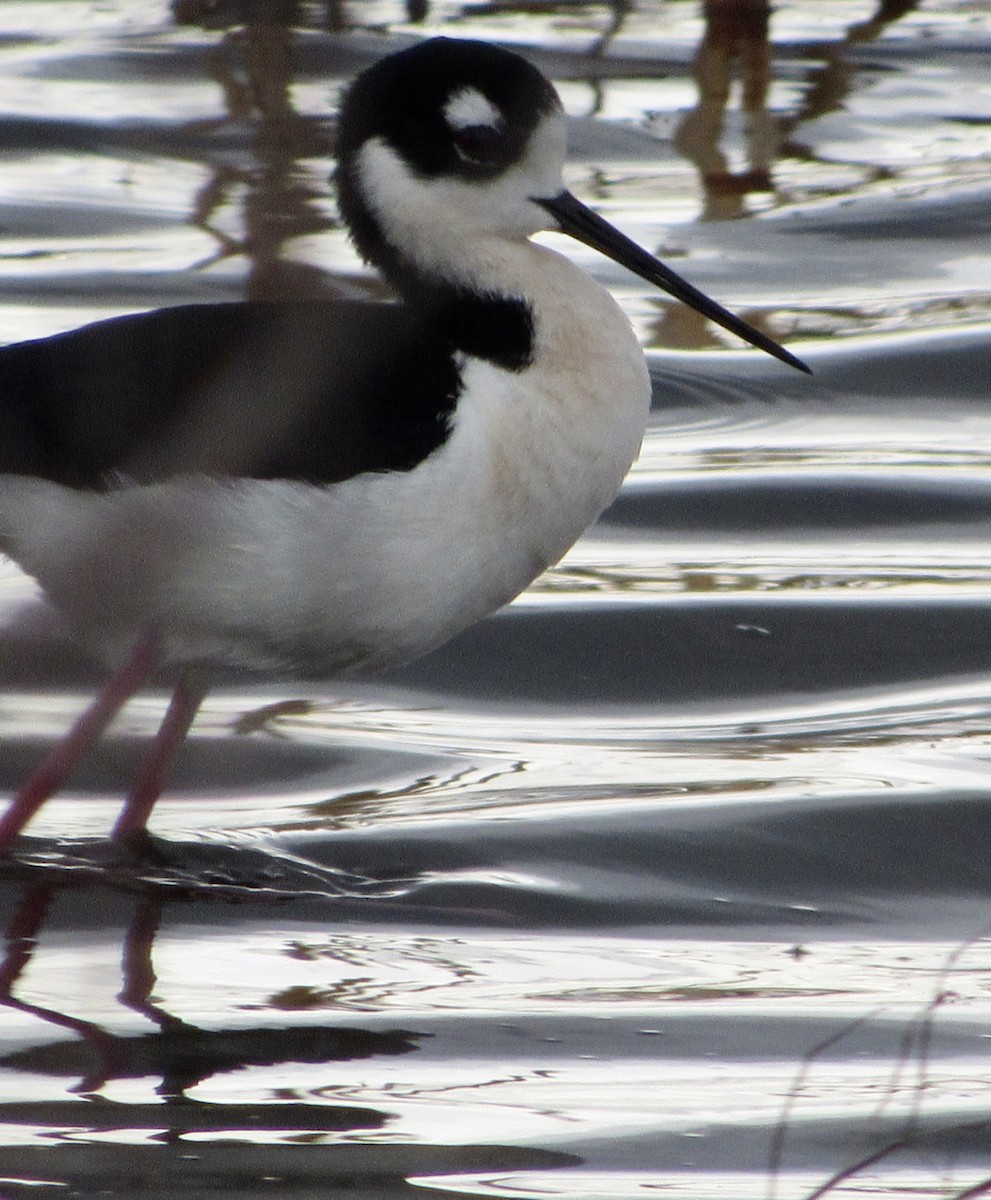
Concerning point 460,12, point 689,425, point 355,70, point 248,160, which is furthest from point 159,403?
point 460,12

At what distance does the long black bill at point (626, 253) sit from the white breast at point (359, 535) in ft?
0.94

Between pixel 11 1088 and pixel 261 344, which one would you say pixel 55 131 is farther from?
pixel 11 1088

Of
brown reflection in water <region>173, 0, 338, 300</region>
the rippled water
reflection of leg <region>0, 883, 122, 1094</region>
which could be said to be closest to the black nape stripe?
the rippled water

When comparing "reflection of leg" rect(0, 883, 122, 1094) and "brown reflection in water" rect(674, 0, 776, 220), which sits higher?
"brown reflection in water" rect(674, 0, 776, 220)

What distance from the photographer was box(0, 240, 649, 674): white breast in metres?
4.39

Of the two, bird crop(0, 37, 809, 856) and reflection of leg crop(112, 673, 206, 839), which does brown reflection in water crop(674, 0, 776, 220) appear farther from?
reflection of leg crop(112, 673, 206, 839)

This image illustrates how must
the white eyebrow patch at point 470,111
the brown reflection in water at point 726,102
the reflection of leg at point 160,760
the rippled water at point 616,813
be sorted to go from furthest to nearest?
the brown reflection in water at point 726,102
the reflection of leg at point 160,760
the white eyebrow patch at point 470,111
the rippled water at point 616,813

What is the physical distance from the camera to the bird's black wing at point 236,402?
4.42 m

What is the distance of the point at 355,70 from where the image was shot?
11383 millimetres

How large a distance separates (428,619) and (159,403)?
2.18ft

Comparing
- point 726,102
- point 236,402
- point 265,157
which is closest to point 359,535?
point 236,402

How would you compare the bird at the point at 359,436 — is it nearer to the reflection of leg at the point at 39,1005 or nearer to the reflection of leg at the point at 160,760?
the reflection of leg at the point at 160,760

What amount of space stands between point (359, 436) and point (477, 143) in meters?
0.75

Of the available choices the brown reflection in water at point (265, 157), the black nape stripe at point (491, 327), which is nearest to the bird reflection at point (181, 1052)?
the black nape stripe at point (491, 327)
